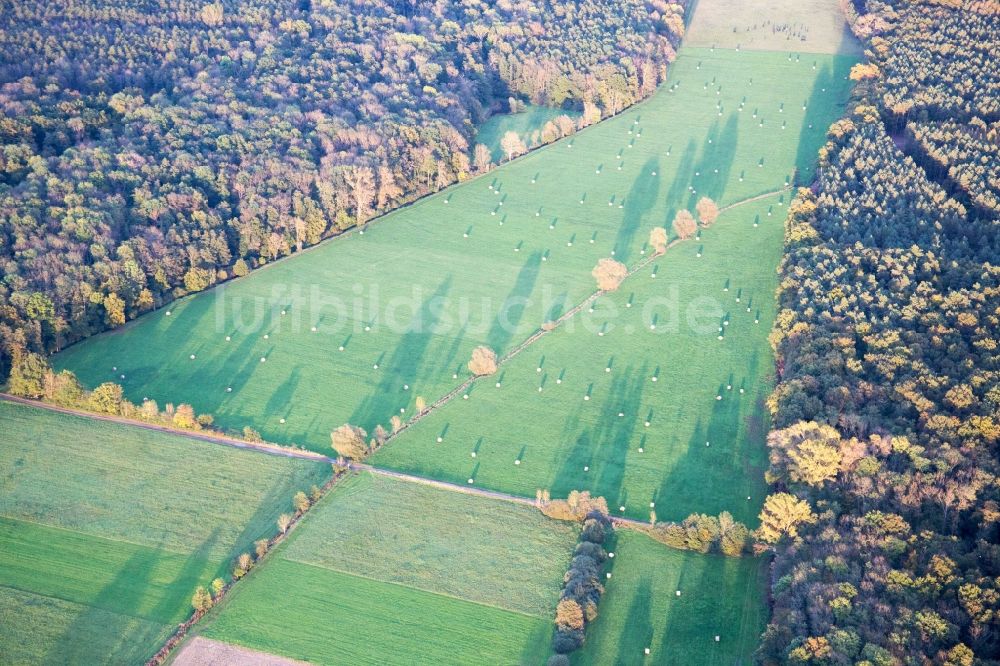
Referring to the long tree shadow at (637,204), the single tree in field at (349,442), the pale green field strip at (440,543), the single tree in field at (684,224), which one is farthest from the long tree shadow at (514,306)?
the pale green field strip at (440,543)

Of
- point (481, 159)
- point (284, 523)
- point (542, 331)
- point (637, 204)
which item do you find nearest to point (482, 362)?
point (542, 331)

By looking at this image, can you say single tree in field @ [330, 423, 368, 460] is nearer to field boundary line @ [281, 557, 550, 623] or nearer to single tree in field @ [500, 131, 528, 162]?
field boundary line @ [281, 557, 550, 623]

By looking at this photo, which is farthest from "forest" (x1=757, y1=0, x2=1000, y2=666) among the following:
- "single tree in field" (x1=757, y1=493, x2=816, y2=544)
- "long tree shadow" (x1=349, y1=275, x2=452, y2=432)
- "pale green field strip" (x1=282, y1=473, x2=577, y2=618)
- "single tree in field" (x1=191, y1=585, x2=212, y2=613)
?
"single tree in field" (x1=191, y1=585, x2=212, y2=613)

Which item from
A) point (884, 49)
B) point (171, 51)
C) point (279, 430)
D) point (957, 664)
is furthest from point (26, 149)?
point (884, 49)

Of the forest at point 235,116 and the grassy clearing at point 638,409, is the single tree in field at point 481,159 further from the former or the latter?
the grassy clearing at point 638,409

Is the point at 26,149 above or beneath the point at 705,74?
beneath

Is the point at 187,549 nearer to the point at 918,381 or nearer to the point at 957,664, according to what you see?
the point at 957,664
